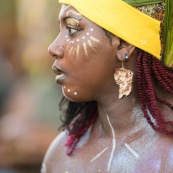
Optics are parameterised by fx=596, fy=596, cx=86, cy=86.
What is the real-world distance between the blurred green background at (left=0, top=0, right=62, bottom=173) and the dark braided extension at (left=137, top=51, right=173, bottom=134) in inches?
→ 113

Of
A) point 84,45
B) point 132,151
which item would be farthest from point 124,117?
point 84,45

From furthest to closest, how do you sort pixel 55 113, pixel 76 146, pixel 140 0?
pixel 55 113, pixel 76 146, pixel 140 0

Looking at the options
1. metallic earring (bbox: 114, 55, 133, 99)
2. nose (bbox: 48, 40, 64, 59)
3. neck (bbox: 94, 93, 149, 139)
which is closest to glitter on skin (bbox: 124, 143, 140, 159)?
neck (bbox: 94, 93, 149, 139)

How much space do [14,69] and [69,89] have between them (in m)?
5.33

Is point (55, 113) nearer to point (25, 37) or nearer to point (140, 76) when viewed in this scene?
point (25, 37)

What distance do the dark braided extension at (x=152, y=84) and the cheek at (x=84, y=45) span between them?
236mm

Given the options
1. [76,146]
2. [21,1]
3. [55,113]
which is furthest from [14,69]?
[76,146]

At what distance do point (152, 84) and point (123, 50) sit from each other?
227 millimetres

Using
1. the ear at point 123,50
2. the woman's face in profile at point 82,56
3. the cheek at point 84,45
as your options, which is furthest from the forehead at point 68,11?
the ear at point 123,50

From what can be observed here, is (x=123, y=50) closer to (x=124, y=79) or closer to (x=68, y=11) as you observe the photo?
(x=124, y=79)

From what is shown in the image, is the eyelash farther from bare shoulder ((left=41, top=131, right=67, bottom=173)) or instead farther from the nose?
bare shoulder ((left=41, top=131, right=67, bottom=173))

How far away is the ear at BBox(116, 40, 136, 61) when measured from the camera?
9.71ft

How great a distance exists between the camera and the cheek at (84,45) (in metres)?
2.95

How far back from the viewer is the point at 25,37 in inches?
333
